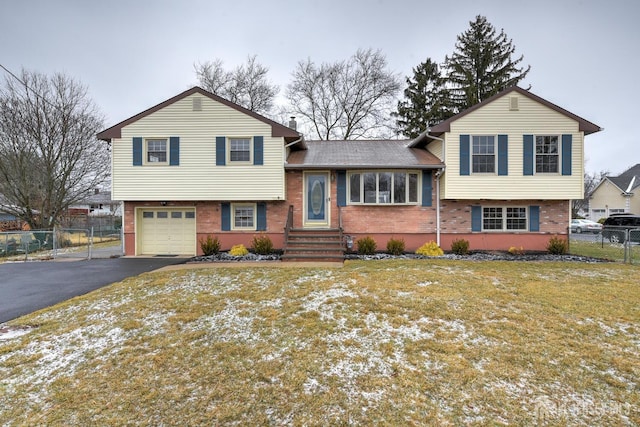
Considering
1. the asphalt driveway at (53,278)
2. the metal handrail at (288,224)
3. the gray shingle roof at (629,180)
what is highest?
the gray shingle roof at (629,180)

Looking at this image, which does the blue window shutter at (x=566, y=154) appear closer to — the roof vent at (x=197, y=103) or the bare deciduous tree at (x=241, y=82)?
the roof vent at (x=197, y=103)

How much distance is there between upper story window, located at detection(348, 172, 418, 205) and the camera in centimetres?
1214

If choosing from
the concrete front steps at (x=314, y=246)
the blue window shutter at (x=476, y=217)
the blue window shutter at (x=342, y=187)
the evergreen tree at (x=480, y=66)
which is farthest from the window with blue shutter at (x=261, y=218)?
the evergreen tree at (x=480, y=66)

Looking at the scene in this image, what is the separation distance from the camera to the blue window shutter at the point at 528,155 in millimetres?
11477

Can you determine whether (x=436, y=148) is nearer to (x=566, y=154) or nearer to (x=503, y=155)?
(x=503, y=155)

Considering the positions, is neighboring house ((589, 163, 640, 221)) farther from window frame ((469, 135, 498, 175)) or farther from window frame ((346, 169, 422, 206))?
window frame ((346, 169, 422, 206))

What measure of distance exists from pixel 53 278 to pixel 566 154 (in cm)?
1701

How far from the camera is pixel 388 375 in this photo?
11.3 feet

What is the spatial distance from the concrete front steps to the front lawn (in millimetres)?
3377

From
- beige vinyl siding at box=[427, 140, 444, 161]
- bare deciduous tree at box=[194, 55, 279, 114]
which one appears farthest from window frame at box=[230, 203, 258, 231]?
bare deciduous tree at box=[194, 55, 279, 114]

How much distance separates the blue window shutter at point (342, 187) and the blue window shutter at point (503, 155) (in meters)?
5.68

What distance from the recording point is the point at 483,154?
1163cm

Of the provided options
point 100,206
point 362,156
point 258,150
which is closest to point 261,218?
point 258,150

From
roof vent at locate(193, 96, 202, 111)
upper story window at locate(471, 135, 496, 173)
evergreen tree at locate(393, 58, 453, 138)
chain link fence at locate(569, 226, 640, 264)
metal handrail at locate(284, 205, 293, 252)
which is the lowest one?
chain link fence at locate(569, 226, 640, 264)
